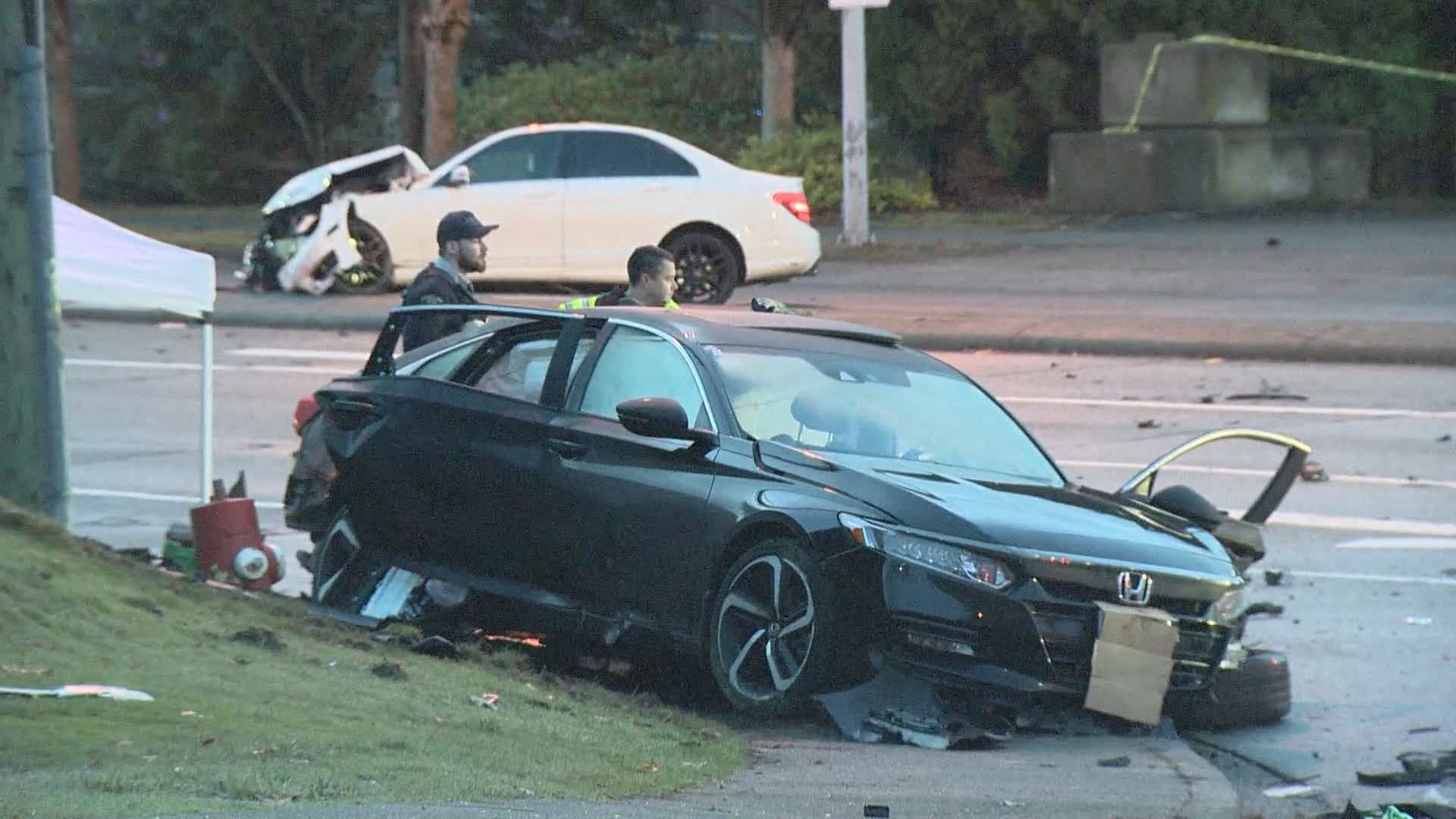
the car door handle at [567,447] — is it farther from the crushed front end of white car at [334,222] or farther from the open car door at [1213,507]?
the crushed front end of white car at [334,222]

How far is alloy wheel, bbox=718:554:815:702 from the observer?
745 cm

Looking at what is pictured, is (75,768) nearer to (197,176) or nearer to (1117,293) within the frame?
(1117,293)

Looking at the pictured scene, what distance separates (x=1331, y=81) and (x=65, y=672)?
2679 centimetres

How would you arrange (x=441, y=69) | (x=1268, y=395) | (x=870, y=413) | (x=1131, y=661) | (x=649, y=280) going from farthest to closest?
(x=441, y=69)
(x=1268, y=395)
(x=649, y=280)
(x=870, y=413)
(x=1131, y=661)

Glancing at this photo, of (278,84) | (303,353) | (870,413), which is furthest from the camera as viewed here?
(278,84)

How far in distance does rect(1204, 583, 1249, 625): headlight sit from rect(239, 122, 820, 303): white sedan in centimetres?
1388

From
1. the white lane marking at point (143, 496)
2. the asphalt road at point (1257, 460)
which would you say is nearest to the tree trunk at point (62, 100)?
the asphalt road at point (1257, 460)

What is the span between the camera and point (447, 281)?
35.3ft

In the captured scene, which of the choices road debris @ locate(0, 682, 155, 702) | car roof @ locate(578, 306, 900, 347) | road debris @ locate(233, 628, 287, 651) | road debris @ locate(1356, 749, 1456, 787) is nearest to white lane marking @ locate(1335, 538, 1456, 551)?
car roof @ locate(578, 306, 900, 347)

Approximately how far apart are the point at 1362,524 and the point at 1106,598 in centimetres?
490

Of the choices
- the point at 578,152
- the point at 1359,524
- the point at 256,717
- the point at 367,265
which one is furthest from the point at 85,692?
the point at 367,265

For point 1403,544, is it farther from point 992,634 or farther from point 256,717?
point 256,717

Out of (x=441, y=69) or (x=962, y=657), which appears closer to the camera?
(x=962, y=657)

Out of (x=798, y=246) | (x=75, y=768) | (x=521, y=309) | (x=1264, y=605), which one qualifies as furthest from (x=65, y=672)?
(x=798, y=246)
